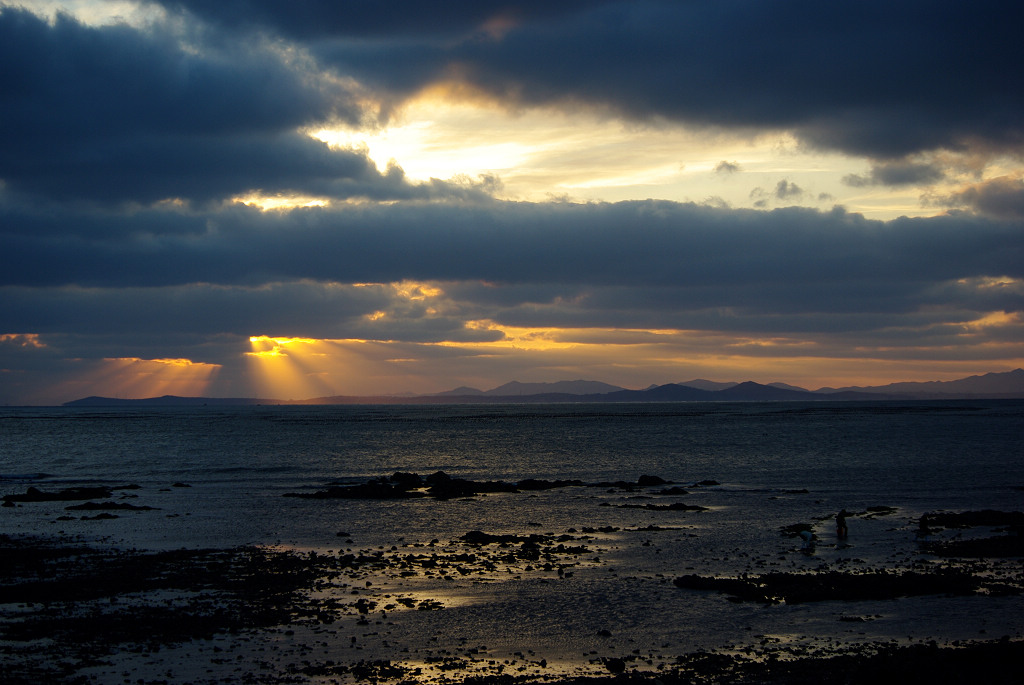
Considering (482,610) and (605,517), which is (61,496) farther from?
(482,610)

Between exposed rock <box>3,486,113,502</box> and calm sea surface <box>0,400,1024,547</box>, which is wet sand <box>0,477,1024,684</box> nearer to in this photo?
calm sea surface <box>0,400,1024,547</box>

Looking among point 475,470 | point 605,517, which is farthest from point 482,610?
point 475,470

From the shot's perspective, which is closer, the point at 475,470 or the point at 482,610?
the point at 482,610

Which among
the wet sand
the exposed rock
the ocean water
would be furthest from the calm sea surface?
the wet sand

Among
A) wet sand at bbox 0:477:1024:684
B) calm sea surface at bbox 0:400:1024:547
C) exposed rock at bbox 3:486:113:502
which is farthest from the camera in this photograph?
exposed rock at bbox 3:486:113:502

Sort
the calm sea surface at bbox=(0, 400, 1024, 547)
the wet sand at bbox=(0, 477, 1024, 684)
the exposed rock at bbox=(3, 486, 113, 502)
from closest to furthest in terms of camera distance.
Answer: the wet sand at bbox=(0, 477, 1024, 684)
the calm sea surface at bbox=(0, 400, 1024, 547)
the exposed rock at bbox=(3, 486, 113, 502)

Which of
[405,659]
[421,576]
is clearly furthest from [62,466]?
[405,659]

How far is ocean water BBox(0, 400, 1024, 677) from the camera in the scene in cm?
2452

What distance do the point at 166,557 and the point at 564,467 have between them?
187ft

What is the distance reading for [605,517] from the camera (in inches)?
1919

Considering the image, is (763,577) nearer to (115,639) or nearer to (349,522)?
(115,639)

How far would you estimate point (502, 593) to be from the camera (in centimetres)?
2897

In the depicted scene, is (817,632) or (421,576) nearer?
(817,632)

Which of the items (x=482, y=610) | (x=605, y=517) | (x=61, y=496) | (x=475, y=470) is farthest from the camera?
(x=475, y=470)
